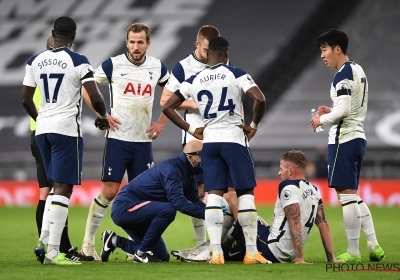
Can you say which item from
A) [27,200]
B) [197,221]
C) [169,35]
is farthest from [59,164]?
[169,35]

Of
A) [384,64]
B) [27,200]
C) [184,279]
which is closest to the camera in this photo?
[184,279]

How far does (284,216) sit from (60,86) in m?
2.66

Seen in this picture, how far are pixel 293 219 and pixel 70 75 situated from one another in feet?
8.76

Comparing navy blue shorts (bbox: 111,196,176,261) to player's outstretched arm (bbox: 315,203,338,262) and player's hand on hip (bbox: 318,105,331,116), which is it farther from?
player's hand on hip (bbox: 318,105,331,116)

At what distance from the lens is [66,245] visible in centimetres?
818

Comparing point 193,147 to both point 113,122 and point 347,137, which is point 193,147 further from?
point 347,137

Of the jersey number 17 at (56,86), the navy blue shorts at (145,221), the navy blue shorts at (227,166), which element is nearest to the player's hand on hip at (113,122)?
the navy blue shorts at (145,221)

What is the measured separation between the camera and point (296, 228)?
741 centimetres

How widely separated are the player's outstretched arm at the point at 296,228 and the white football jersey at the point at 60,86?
2.28 meters

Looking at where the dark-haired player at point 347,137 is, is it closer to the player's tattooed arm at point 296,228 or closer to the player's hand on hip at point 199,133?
the player's tattooed arm at point 296,228

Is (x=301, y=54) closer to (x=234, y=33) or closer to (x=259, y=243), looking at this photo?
(x=234, y=33)

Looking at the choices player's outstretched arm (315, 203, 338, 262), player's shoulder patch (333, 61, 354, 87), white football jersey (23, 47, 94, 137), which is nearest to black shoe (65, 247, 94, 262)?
white football jersey (23, 47, 94, 137)

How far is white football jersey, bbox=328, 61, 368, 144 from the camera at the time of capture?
795 cm

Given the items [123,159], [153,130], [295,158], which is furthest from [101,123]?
[295,158]
